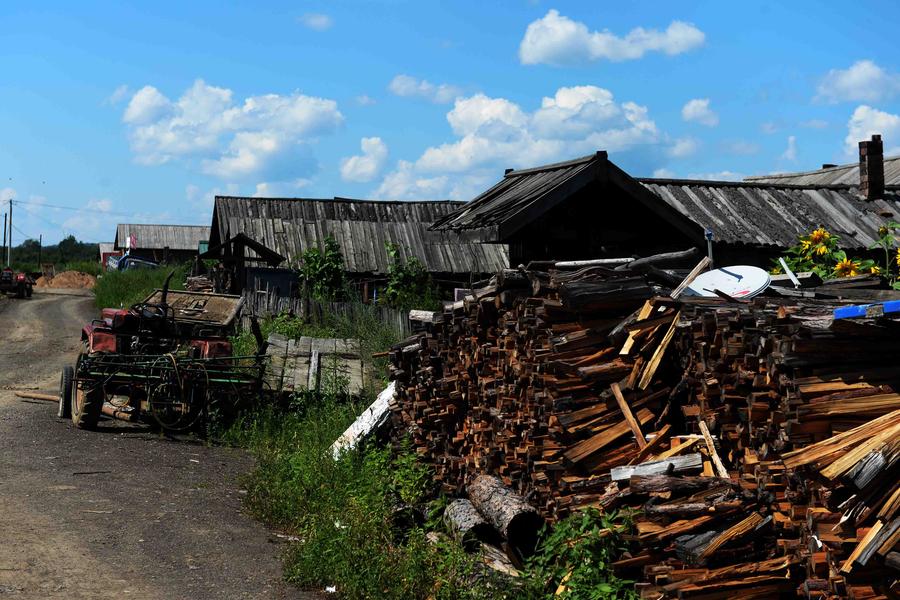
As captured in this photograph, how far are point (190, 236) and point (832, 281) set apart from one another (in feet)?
237

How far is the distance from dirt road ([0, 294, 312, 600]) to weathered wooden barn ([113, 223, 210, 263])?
2351 inches

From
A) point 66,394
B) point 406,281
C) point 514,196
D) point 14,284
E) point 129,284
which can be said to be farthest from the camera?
point 14,284

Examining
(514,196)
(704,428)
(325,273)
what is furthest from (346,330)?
(704,428)

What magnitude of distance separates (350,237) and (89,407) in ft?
50.7

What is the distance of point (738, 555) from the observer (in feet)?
18.5

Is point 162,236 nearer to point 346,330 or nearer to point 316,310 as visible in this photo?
point 316,310

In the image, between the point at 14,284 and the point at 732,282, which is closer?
the point at 732,282

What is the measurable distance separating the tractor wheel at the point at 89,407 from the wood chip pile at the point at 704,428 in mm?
6952

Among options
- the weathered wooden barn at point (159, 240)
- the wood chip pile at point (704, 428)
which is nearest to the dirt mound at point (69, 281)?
the weathered wooden barn at point (159, 240)

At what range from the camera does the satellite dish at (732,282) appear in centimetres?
739

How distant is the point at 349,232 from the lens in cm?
2878

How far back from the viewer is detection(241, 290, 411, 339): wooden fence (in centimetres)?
1920

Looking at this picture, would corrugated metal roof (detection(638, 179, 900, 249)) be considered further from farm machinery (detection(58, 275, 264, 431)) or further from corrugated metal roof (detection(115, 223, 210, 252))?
corrugated metal roof (detection(115, 223, 210, 252))

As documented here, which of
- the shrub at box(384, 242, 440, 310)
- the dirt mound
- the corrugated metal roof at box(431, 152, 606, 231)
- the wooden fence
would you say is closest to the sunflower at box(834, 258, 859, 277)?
the corrugated metal roof at box(431, 152, 606, 231)
